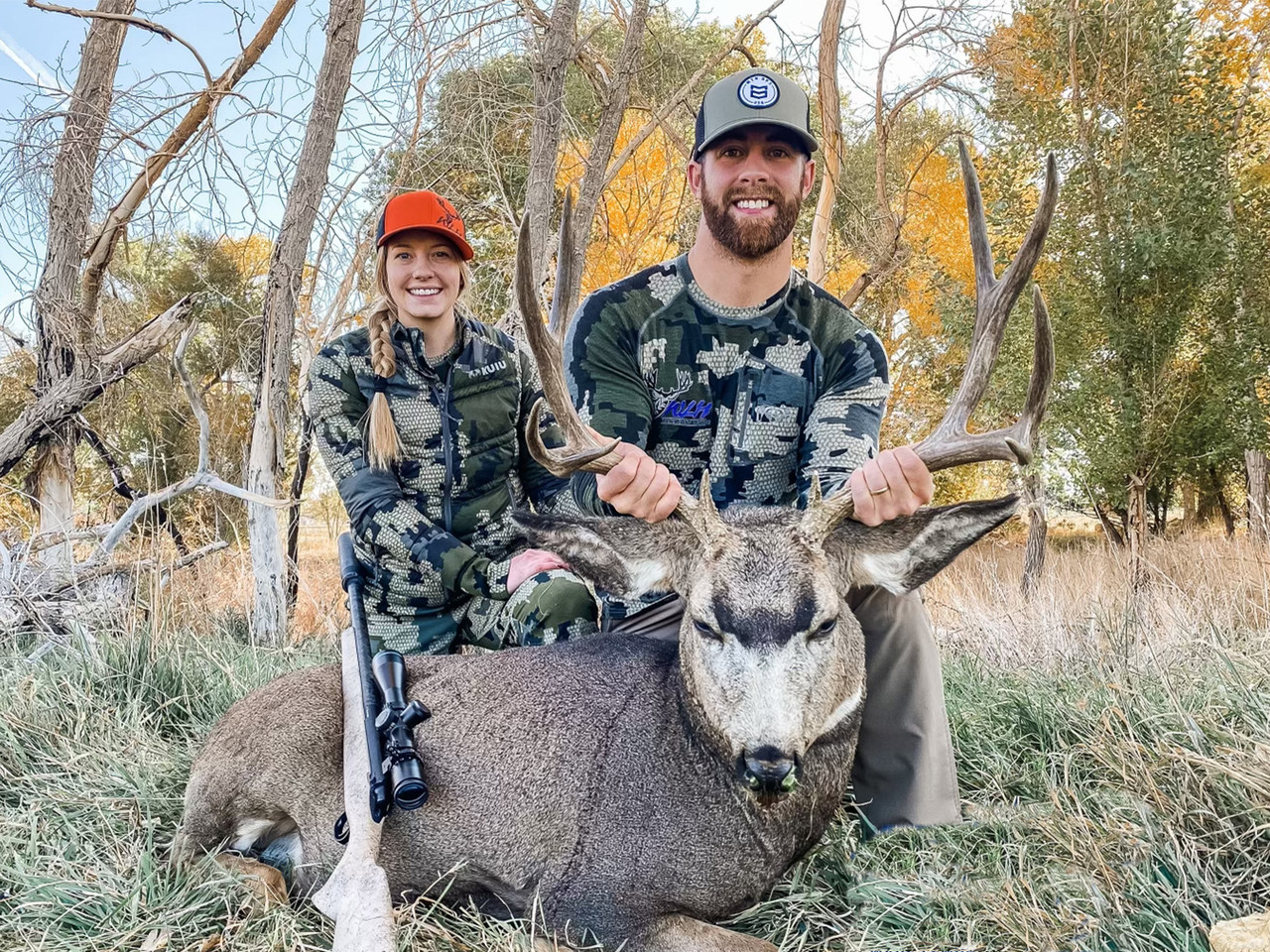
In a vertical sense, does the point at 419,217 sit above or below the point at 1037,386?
above

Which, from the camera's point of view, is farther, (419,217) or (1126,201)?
(1126,201)

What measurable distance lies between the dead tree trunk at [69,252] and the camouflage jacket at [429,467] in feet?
16.6

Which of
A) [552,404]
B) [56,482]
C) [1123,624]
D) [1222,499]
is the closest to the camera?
[552,404]

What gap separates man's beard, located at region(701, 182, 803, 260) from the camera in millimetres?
3744

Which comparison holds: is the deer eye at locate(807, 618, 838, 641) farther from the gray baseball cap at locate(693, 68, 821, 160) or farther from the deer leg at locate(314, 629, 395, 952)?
the gray baseball cap at locate(693, 68, 821, 160)

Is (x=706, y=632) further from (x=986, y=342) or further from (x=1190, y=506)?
(x=1190, y=506)

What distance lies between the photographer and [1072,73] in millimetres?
13492

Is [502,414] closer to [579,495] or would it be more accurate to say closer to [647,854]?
[579,495]

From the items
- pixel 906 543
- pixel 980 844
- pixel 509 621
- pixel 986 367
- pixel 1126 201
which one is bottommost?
pixel 980 844

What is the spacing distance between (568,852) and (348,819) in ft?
2.49

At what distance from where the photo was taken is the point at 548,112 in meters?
7.59

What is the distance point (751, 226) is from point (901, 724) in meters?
2.00

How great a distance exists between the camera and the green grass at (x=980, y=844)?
2.28 meters

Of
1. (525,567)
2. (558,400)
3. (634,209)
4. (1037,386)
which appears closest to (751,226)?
(558,400)
